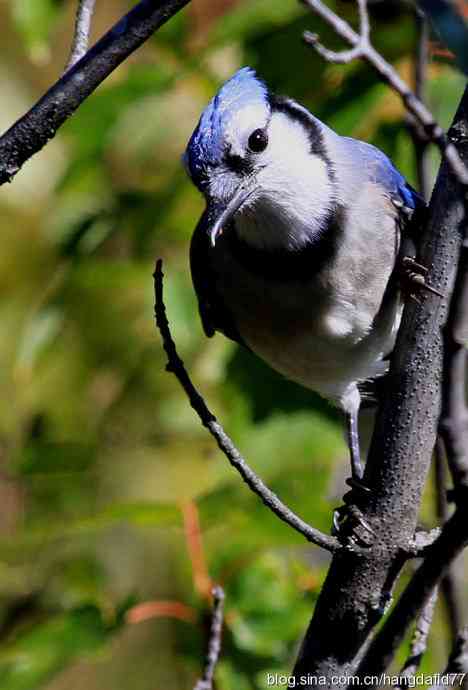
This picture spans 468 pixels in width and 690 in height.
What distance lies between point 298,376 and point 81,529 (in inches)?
19.3

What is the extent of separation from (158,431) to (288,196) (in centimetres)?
64

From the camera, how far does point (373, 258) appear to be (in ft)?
6.36

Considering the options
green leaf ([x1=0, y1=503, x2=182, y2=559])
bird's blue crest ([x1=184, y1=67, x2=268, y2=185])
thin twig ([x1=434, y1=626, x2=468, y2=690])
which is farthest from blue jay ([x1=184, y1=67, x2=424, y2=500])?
thin twig ([x1=434, y1=626, x2=468, y2=690])

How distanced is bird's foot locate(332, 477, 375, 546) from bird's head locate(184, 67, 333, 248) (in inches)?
17.8

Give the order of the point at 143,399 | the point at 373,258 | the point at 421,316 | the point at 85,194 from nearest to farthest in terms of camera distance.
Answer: the point at 421,316 < the point at 373,258 < the point at 143,399 < the point at 85,194

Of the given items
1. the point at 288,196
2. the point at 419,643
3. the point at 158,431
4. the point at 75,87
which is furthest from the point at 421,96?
the point at 419,643

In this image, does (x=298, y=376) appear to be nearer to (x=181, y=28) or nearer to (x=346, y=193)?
(x=346, y=193)

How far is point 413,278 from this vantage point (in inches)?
63.7

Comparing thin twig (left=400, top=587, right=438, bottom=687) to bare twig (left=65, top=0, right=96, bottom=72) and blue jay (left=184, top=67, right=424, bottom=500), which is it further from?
bare twig (left=65, top=0, right=96, bottom=72)

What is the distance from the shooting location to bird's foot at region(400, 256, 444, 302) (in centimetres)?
143

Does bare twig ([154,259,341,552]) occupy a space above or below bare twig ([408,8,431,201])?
below

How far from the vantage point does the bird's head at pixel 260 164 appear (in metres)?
1.84

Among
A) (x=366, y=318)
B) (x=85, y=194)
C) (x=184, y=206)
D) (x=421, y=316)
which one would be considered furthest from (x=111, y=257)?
(x=421, y=316)

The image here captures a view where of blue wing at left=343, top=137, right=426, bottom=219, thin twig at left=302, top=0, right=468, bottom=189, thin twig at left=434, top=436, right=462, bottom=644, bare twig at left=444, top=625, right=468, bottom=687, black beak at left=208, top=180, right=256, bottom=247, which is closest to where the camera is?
thin twig at left=302, top=0, right=468, bottom=189
